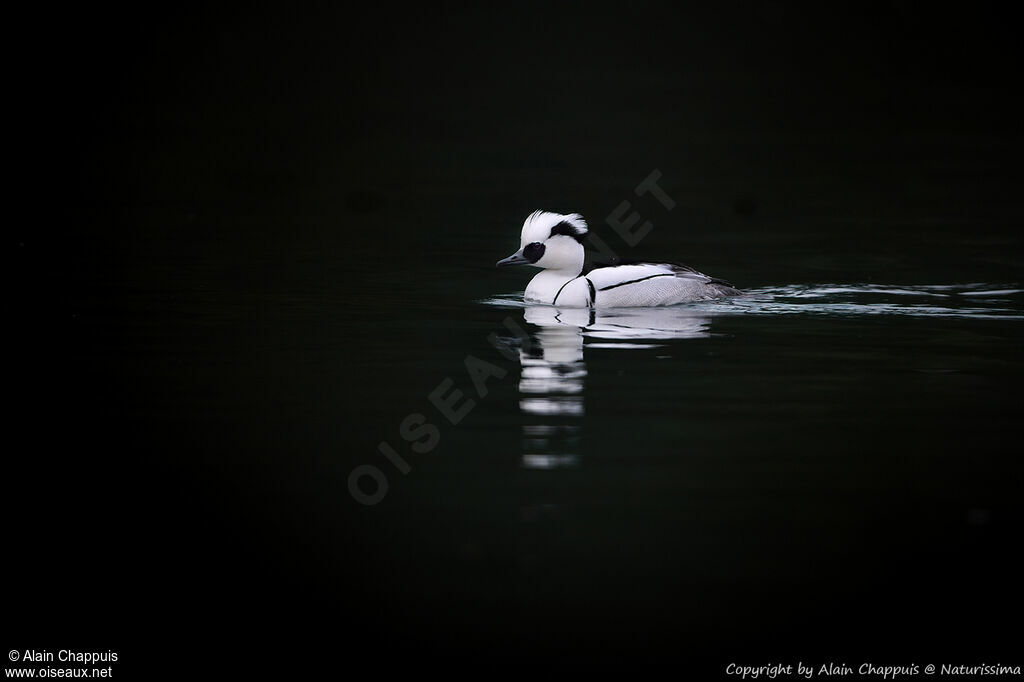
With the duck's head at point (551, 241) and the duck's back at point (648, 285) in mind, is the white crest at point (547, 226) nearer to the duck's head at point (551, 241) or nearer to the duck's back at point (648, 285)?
the duck's head at point (551, 241)

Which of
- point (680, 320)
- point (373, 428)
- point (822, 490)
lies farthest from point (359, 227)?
point (822, 490)

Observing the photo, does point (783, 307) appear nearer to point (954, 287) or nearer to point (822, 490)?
point (954, 287)

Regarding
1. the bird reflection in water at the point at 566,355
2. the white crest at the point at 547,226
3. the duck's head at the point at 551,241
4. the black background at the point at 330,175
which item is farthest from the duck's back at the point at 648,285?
the black background at the point at 330,175

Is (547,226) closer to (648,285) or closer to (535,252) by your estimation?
(535,252)

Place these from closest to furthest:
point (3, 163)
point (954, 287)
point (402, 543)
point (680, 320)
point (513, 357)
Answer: point (402, 543) → point (513, 357) → point (680, 320) → point (954, 287) → point (3, 163)

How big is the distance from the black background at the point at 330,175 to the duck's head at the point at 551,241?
199 cm

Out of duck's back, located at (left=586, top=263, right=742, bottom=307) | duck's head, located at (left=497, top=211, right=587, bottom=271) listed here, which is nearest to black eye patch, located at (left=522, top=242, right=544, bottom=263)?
duck's head, located at (left=497, top=211, right=587, bottom=271)

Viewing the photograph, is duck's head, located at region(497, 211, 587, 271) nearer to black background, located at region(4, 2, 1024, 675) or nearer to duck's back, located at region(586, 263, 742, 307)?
duck's back, located at region(586, 263, 742, 307)

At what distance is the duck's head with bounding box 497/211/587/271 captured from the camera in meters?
15.0

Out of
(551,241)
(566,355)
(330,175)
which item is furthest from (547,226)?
(330,175)

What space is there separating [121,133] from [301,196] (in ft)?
34.3

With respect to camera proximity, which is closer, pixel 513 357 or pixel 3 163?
pixel 513 357

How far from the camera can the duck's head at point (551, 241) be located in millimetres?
15008

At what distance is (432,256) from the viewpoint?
18.1 metres
